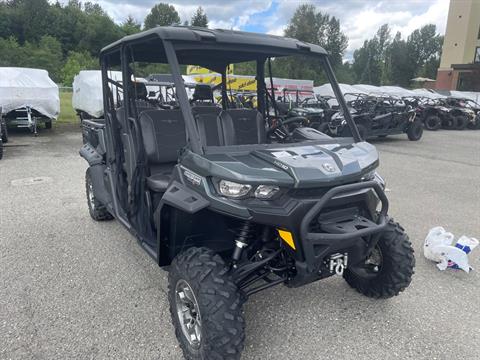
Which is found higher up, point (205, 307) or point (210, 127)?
point (210, 127)

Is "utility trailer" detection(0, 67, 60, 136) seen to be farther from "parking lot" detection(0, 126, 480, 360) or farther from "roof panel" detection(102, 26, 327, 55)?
"roof panel" detection(102, 26, 327, 55)

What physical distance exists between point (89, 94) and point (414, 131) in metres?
11.2

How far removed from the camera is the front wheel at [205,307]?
206 cm

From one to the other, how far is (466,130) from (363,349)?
19.0 m

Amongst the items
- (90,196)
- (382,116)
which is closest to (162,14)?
(382,116)

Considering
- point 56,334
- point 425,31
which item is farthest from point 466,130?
point 425,31

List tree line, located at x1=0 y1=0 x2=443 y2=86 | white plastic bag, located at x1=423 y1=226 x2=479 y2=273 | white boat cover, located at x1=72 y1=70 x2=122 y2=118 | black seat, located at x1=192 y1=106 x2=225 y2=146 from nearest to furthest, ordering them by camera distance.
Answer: black seat, located at x1=192 y1=106 x2=225 y2=146 < white plastic bag, located at x1=423 y1=226 x2=479 y2=273 < white boat cover, located at x1=72 y1=70 x2=122 y2=118 < tree line, located at x1=0 y1=0 x2=443 y2=86

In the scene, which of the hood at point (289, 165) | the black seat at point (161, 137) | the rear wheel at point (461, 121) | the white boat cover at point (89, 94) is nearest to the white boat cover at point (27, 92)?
the white boat cover at point (89, 94)

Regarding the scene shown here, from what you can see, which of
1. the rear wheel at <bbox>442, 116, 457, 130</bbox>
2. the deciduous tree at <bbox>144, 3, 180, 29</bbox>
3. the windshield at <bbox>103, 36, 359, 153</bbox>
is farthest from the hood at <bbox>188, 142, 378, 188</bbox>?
the deciduous tree at <bbox>144, 3, 180, 29</bbox>

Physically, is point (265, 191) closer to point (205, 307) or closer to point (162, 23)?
point (205, 307)

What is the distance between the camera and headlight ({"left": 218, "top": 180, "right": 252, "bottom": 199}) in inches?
83.0

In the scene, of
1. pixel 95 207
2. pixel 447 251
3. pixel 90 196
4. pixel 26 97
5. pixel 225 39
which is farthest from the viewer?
pixel 26 97

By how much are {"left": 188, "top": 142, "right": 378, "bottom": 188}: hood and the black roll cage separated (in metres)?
0.18

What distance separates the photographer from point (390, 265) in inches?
109
